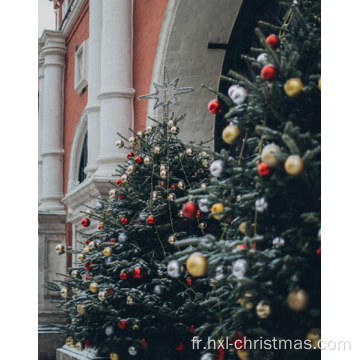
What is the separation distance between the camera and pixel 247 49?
303 inches

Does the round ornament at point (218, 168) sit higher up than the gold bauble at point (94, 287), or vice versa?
→ the round ornament at point (218, 168)

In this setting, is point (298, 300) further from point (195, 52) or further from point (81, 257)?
point (195, 52)

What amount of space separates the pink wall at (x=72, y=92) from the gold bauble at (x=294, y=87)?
345 inches

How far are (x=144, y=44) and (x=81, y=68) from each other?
3.82 m

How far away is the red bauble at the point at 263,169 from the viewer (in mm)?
2732

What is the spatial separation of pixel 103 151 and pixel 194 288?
3556 mm

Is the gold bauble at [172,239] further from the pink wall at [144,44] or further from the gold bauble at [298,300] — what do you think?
the pink wall at [144,44]

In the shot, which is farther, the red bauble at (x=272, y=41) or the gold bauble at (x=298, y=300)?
the red bauble at (x=272, y=41)

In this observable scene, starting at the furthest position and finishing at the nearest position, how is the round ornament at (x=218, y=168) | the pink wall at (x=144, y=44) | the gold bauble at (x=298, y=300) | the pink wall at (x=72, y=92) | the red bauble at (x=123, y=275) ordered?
the pink wall at (x=72, y=92) < the pink wall at (x=144, y=44) < the red bauble at (x=123, y=275) < the round ornament at (x=218, y=168) < the gold bauble at (x=298, y=300)

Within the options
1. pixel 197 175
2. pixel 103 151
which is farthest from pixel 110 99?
pixel 197 175

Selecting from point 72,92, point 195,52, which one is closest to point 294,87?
point 195,52

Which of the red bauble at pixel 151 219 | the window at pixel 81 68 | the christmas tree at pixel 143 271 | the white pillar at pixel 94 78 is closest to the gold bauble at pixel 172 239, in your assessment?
the christmas tree at pixel 143 271

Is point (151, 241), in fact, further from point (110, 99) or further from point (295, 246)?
point (110, 99)
